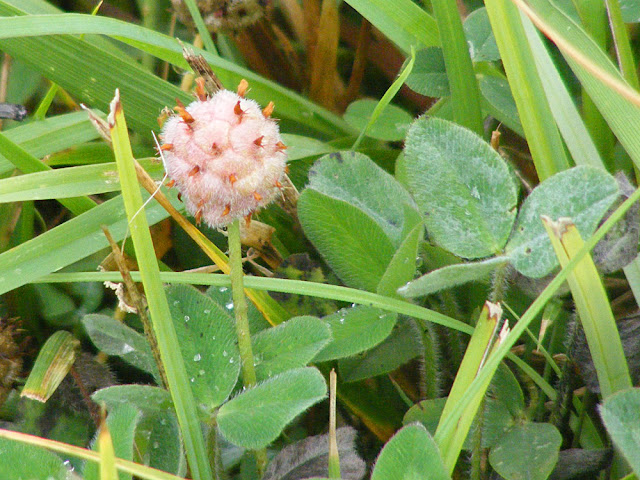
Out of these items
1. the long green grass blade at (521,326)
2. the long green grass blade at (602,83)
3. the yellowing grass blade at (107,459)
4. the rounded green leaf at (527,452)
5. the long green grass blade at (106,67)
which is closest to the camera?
the yellowing grass blade at (107,459)

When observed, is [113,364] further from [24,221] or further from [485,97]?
[485,97]

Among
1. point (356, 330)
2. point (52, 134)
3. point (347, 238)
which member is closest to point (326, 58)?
point (52, 134)

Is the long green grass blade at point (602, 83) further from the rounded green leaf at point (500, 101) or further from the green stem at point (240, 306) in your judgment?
the green stem at point (240, 306)

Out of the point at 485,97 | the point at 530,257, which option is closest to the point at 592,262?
the point at 530,257

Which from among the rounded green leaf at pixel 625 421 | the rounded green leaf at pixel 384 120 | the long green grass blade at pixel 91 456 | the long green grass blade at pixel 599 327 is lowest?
the long green grass blade at pixel 91 456

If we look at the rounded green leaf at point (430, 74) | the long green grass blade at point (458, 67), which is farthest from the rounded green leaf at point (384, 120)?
the long green grass blade at point (458, 67)

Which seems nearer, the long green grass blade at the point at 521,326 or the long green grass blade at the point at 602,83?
the long green grass blade at the point at 521,326
